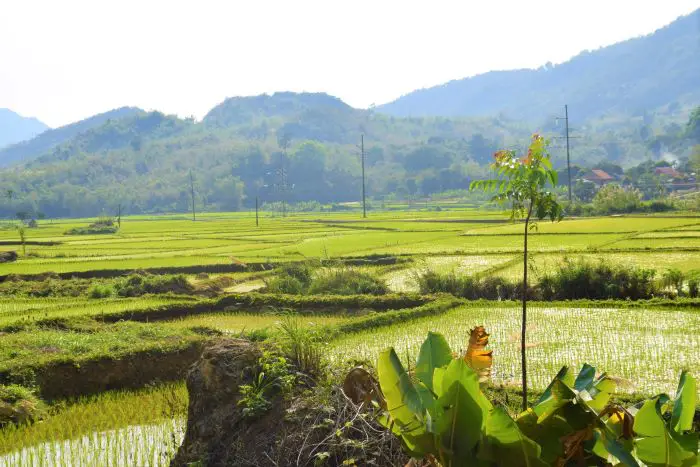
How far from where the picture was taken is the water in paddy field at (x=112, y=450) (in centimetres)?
565

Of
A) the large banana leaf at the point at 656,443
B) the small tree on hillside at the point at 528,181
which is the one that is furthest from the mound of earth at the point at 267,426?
the large banana leaf at the point at 656,443

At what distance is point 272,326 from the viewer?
10.7m

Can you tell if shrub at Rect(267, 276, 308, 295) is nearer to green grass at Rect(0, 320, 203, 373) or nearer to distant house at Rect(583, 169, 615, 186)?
green grass at Rect(0, 320, 203, 373)

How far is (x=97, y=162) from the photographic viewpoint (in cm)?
12350

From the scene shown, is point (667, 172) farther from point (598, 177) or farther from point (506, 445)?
point (506, 445)

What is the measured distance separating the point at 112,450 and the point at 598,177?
252 ft

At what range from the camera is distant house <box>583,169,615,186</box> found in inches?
2995

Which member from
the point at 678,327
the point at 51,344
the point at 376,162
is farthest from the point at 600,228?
the point at 376,162

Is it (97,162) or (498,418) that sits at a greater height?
(97,162)

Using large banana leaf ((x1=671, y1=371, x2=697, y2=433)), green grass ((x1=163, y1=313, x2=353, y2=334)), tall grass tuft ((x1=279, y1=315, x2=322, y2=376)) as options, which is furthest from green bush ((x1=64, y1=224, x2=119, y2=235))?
large banana leaf ((x1=671, y1=371, x2=697, y2=433))

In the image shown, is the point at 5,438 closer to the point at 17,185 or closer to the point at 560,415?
the point at 560,415

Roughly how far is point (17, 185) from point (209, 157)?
35.7 metres

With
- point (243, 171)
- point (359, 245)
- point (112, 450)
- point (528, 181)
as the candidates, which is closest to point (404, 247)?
point (359, 245)

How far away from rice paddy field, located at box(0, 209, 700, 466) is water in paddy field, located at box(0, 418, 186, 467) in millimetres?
18
